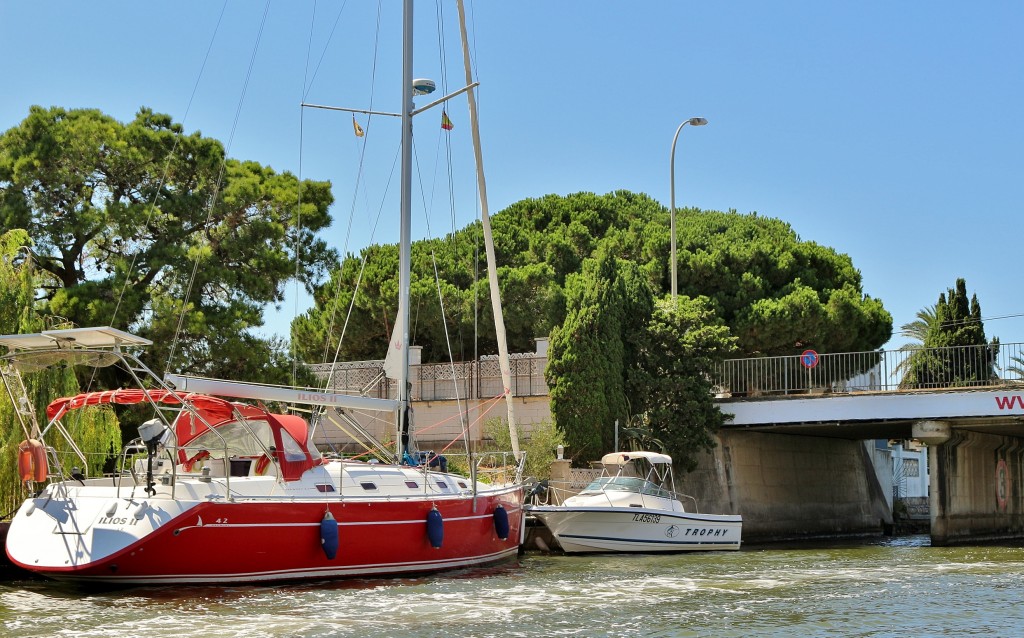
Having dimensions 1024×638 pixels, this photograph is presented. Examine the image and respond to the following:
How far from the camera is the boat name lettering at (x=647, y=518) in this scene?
88.4ft

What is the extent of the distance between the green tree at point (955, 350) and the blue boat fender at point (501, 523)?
16.0 metres

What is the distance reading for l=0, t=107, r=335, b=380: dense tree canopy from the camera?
29.2 m

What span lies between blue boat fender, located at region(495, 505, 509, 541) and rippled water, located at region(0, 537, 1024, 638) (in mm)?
662

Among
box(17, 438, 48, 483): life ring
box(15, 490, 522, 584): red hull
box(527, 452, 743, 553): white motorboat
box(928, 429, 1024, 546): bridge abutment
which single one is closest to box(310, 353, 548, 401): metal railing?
box(527, 452, 743, 553): white motorboat

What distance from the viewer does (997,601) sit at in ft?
61.0

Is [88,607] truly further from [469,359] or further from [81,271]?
[469,359]

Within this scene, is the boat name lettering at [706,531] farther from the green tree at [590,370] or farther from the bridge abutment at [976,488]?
the bridge abutment at [976,488]

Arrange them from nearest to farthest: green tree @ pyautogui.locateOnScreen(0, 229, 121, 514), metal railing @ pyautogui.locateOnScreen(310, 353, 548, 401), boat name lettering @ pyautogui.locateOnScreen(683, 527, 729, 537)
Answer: green tree @ pyautogui.locateOnScreen(0, 229, 121, 514) < boat name lettering @ pyautogui.locateOnScreen(683, 527, 729, 537) < metal railing @ pyautogui.locateOnScreen(310, 353, 548, 401)

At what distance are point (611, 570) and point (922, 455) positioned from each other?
36991mm

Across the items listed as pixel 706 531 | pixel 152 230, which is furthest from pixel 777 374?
pixel 152 230

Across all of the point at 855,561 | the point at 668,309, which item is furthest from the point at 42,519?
the point at 668,309

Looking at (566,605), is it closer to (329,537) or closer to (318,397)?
(329,537)

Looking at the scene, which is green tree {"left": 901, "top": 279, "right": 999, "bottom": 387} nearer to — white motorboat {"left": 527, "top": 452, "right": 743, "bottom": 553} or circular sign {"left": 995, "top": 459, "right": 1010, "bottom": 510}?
circular sign {"left": 995, "top": 459, "right": 1010, "bottom": 510}

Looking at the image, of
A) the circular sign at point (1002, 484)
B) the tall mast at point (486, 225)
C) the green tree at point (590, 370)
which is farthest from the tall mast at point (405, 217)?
the circular sign at point (1002, 484)
